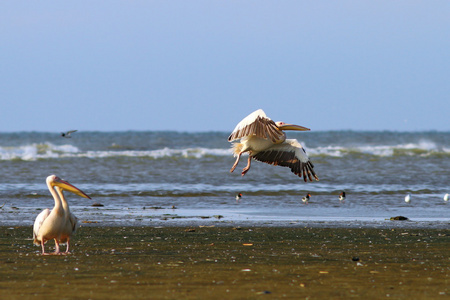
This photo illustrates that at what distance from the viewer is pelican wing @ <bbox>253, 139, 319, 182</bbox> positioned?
1239 cm

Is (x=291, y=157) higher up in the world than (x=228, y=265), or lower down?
higher up

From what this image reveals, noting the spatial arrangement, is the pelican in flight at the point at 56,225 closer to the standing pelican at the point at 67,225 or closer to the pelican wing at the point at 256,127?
the standing pelican at the point at 67,225

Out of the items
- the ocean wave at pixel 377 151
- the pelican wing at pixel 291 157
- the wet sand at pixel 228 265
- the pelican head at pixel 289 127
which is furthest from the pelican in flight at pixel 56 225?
the ocean wave at pixel 377 151

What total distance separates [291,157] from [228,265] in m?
6.24

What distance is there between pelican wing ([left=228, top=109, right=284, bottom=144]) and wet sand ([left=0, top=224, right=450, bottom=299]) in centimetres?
172

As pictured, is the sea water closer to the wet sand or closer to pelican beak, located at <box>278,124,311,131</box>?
pelican beak, located at <box>278,124,311,131</box>

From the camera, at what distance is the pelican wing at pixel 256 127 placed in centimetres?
1070

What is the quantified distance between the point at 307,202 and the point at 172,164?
1193cm

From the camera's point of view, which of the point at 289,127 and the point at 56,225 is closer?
the point at 56,225

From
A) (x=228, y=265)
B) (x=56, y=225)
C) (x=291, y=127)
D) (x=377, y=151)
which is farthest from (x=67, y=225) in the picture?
(x=377, y=151)

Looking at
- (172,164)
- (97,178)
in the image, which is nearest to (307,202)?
(97,178)

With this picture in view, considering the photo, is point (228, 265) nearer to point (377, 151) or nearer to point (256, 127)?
point (256, 127)

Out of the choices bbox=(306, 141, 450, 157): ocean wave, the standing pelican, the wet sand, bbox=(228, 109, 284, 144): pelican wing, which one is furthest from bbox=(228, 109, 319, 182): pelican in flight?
bbox=(306, 141, 450, 157): ocean wave

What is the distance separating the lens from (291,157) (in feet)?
41.1
